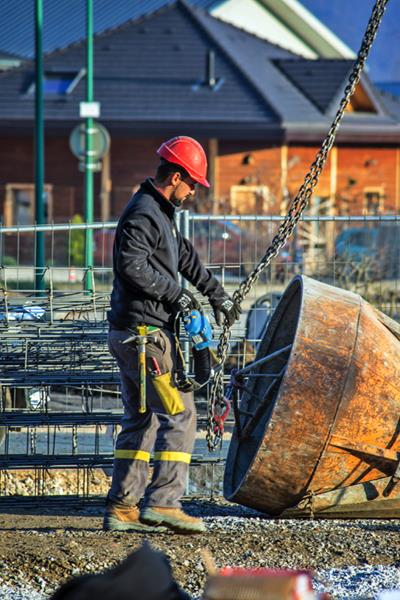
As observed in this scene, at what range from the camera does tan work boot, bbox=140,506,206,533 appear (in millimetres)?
6996

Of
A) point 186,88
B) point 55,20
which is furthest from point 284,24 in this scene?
point 186,88

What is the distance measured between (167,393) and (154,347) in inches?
10.3

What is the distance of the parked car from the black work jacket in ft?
19.5

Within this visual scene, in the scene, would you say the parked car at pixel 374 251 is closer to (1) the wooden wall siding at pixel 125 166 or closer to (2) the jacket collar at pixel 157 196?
(2) the jacket collar at pixel 157 196

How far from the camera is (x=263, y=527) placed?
7297 millimetres

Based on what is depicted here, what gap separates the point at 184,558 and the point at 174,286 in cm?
147

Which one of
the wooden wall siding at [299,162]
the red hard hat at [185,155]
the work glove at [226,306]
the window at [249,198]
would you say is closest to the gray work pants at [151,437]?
the work glove at [226,306]

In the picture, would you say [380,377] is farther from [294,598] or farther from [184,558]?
[294,598]

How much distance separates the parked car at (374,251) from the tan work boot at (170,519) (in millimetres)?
6189

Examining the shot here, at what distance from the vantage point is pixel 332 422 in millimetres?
6914

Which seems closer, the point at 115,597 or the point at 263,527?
the point at 115,597

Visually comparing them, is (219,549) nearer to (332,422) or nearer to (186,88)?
(332,422)

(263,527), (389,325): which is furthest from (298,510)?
(389,325)

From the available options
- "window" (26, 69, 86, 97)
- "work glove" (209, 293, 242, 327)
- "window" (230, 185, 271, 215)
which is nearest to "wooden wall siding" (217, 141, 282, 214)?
"window" (230, 185, 271, 215)
